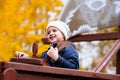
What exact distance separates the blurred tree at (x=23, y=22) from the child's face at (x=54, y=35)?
5.02 metres

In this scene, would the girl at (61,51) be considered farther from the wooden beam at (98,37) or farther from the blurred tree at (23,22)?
the blurred tree at (23,22)

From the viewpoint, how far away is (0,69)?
3.04 meters

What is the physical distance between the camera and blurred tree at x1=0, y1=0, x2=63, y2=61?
9.34m

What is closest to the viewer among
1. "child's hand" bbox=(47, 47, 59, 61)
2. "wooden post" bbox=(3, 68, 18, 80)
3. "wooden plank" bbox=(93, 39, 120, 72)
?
"wooden post" bbox=(3, 68, 18, 80)

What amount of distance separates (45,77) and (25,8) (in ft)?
21.7

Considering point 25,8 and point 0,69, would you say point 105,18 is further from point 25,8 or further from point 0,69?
point 25,8

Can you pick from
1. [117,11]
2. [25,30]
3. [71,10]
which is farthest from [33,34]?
[117,11]

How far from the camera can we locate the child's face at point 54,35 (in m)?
4.07

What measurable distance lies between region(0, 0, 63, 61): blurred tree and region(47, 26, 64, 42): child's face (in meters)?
5.02

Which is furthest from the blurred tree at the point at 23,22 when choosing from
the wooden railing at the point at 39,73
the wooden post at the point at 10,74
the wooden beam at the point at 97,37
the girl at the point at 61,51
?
the wooden post at the point at 10,74

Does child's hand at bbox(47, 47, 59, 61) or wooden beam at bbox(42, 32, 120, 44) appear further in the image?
wooden beam at bbox(42, 32, 120, 44)

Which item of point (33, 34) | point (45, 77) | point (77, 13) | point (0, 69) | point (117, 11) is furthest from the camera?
point (33, 34)

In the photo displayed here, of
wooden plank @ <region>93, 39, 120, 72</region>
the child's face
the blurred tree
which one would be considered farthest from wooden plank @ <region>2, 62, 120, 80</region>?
the blurred tree

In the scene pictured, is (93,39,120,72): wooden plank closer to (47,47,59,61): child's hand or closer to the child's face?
the child's face
